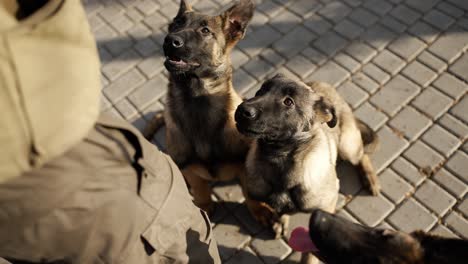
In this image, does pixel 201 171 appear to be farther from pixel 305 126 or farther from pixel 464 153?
pixel 464 153

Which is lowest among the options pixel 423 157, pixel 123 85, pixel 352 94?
pixel 123 85

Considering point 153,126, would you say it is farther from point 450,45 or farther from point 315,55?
point 450,45

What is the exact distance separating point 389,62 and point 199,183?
126 inches

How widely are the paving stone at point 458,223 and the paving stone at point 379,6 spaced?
10.7 ft

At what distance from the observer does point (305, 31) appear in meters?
5.66

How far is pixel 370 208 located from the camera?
159 inches

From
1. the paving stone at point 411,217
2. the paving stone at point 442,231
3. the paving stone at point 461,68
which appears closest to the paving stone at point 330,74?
the paving stone at point 461,68

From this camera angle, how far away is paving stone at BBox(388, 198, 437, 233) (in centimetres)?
385

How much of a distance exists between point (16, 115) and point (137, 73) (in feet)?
15.1

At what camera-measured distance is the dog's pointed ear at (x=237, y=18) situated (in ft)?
11.9

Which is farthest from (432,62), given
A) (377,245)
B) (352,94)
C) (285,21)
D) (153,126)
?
(153,126)

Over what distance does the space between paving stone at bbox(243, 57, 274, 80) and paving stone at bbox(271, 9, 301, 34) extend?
703mm

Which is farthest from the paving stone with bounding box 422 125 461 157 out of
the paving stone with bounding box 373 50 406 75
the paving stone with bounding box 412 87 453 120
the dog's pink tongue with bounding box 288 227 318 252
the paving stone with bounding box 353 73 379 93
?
the dog's pink tongue with bounding box 288 227 318 252

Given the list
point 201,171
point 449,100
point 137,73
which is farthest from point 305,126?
point 137,73
